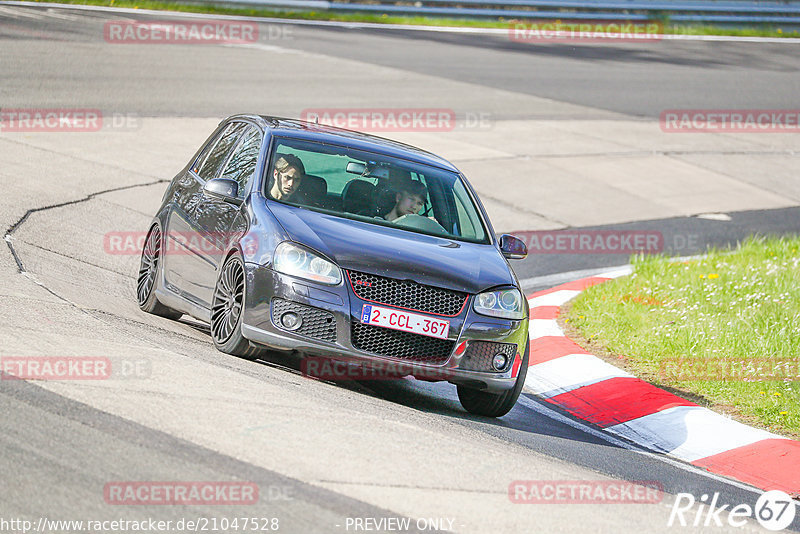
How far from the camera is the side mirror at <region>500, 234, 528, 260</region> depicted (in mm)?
8070

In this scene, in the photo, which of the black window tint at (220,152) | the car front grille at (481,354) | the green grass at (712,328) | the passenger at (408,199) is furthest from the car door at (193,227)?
the green grass at (712,328)

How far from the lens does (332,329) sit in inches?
268

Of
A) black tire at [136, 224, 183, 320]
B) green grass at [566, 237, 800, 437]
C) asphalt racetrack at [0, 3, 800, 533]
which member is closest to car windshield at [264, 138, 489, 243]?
asphalt racetrack at [0, 3, 800, 533]

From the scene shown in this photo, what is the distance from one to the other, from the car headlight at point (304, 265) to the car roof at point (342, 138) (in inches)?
59.8

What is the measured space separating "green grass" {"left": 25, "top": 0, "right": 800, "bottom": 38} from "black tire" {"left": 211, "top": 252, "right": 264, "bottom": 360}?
66.9ft

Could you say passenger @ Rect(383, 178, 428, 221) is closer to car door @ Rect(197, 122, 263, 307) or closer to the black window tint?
car door @ Rect(197, 122, 263, 307)

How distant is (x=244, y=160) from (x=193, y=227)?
23.7 inches

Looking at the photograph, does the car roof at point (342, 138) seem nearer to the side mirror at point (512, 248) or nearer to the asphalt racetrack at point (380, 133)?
the side mirror at point (512, 248)

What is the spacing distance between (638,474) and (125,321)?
349 centimetres

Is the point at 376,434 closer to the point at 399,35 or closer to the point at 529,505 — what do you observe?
the point at 529,505

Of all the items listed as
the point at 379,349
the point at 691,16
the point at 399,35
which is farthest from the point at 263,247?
the point at 691,16

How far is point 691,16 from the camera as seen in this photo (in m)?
33.6

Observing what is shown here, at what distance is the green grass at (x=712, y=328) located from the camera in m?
8.53

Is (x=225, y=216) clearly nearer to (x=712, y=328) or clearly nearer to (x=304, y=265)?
(x=304, y=265)
